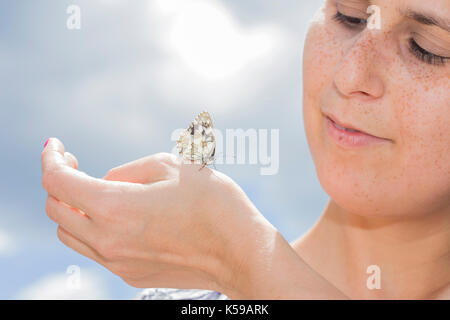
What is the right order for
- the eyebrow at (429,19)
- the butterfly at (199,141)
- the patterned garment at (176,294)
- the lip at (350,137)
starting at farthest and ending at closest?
the patterned garment at (176,294) → the butterfly at (199,141) → the lip at (350,137) → the eyebrow at (429,19)

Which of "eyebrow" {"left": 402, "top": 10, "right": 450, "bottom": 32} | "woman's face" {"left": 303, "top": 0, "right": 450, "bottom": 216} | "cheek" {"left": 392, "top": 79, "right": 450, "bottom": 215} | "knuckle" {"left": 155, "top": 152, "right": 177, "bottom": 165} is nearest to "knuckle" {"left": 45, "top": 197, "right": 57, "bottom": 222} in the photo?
"knuckle" {"left": 155, "top": 152, "right": 177, "bottom": 165}

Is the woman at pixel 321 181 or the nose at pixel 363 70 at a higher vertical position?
the nose at pixel 363 70

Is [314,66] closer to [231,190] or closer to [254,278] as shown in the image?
[231,190]

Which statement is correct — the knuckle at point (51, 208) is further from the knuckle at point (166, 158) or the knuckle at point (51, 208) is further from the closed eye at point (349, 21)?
the closed eye at point (349, 21)

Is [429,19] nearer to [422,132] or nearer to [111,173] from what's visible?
[422,132]

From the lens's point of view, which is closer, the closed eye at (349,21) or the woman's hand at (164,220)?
the woman's hand at (164,220)

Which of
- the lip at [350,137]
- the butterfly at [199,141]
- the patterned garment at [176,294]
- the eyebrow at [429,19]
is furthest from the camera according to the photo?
the patterned garment at [176,294]

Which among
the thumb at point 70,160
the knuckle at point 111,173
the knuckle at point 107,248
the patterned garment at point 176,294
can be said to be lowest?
the patterned garment at point 176,294

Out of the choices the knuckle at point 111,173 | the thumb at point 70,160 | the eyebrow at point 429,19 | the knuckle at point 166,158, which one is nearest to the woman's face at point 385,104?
the eyebrow at point 429,19
